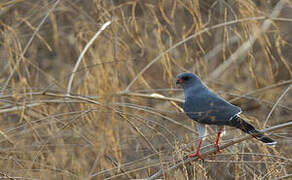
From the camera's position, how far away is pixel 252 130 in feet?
10.1

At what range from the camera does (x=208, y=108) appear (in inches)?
137

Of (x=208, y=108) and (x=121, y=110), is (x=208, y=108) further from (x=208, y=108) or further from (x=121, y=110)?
(x=121, y=110)

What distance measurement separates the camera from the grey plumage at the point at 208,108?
320cm

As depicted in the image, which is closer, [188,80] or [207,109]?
[207,109]

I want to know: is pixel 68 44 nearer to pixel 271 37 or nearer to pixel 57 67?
pixel 57 67

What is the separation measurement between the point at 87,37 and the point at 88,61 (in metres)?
0.48

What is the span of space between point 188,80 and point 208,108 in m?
0.49

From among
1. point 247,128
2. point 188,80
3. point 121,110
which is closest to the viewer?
point 247,128

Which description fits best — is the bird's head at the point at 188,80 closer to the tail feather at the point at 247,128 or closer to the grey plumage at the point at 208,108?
the grey plumage at the point at 208,108

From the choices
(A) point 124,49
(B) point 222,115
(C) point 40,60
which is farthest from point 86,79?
(C) point 40,60

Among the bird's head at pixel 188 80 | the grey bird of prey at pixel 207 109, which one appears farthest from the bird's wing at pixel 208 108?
the bird's head at pixel 188 80

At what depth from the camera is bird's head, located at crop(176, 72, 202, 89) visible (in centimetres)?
384

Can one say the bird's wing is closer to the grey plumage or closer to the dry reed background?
the grey plumage

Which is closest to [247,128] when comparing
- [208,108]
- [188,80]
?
[208,108]
